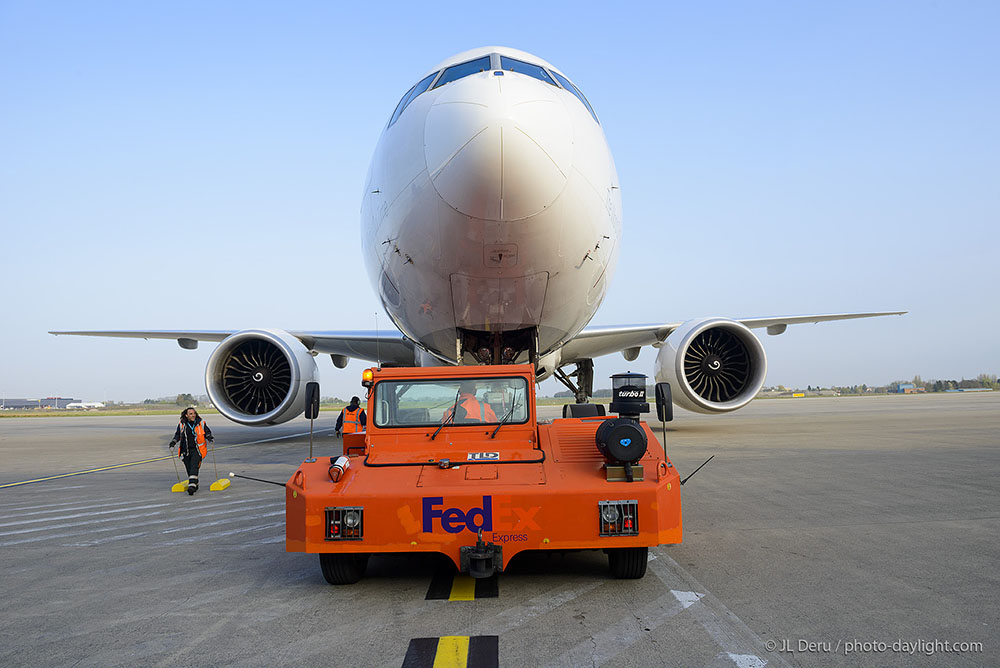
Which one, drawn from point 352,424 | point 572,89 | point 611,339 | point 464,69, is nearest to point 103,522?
point 352,424

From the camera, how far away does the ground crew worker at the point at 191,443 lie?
8.11 metres

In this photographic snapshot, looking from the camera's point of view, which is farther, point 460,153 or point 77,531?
point 77,531

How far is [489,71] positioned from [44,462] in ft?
35.6

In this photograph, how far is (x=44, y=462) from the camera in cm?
1209

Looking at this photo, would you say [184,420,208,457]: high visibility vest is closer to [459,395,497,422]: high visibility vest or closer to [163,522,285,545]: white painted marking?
[163,522,285,545]: white painted marking

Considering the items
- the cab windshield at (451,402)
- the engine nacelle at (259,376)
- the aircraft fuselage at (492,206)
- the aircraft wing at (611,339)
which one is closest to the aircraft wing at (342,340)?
the engine nacelle at (259,376)

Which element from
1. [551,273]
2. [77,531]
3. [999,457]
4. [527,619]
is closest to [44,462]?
[77,531]

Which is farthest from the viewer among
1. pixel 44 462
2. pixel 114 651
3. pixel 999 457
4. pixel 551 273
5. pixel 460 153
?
pixel 44 462

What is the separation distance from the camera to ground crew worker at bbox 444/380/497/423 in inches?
180

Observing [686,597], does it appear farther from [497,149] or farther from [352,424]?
[352,424]

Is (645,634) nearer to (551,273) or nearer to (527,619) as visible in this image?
(527,619)

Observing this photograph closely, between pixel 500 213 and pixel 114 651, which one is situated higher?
pixel 500 213

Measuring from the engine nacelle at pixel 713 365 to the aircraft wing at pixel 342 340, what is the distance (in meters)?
4.23

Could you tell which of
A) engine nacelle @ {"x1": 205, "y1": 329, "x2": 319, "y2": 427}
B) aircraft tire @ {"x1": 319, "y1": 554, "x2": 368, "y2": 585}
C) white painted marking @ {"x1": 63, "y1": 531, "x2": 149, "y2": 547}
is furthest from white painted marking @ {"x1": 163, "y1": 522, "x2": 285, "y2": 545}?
engine nacelle @ {"x1": 205, "y1": 329, "x2": 319, "y2": 427}
